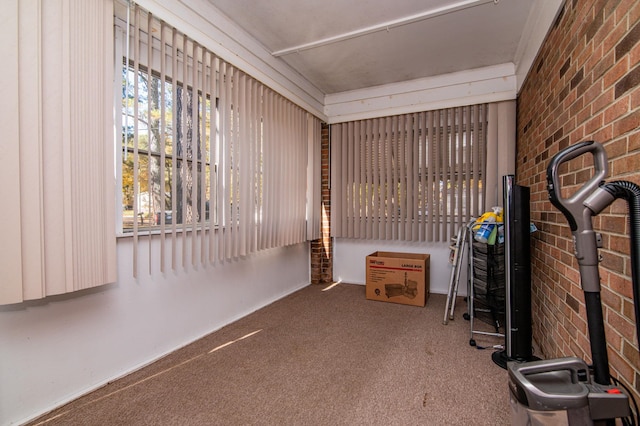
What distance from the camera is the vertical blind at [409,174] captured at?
11.9ft

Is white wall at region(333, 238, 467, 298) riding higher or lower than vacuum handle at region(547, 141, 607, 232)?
lower

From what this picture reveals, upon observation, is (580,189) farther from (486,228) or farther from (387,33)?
(387,33)

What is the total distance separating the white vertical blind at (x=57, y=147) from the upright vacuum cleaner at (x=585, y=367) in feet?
7.15

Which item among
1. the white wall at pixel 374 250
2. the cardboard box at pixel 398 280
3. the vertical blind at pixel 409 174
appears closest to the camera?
the cardboard box at pixel 398 280

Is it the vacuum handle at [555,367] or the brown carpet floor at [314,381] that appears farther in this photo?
the brown carpet floor at [314,381]

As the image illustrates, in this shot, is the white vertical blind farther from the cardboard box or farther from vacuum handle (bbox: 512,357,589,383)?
the cardboard box

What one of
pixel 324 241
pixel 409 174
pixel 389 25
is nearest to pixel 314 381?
pixel 324 241

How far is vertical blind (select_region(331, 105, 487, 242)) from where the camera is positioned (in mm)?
3629

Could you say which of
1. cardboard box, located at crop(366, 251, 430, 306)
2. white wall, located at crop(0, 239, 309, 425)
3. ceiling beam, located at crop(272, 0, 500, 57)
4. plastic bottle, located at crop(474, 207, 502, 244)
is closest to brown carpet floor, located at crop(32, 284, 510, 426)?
white wall, located at crop(0, 239, 309, 425)

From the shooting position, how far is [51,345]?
1661mm

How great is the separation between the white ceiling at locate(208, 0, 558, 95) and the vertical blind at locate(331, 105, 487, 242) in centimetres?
65

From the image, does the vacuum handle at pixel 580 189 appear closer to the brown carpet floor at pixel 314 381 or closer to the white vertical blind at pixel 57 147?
the brown carpet floor at pixel 314 381

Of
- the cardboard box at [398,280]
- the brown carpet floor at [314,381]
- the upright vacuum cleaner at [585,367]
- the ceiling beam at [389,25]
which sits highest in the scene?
the ceiling beam at [389,25]

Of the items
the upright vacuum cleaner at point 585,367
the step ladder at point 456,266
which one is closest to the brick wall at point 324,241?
the step ladder at point 456,266
